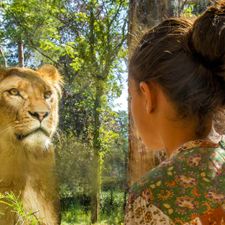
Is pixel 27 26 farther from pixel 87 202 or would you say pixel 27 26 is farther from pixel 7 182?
pixel 7 182

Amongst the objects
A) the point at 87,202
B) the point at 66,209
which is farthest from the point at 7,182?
the point at 87,202

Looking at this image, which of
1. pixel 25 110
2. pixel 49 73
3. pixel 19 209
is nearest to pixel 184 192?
pixel 19 209

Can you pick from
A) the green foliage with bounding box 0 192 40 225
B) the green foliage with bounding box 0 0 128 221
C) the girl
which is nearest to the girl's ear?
the girl

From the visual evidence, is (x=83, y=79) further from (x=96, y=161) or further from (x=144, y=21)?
(x=144, y=21)

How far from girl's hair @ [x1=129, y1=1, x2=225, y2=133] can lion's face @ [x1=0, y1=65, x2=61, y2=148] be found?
0.87 meters

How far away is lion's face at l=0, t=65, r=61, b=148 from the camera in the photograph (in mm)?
1261

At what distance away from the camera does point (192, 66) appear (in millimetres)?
412

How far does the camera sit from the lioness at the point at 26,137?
126 cm

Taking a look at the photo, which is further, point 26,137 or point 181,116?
point 26,137

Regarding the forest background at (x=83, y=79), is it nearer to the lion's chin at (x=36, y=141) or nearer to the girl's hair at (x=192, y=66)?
the lion's chin at (x=36, y=141)

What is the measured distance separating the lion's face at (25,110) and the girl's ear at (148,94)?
85cm

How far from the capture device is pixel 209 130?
422 millimetres

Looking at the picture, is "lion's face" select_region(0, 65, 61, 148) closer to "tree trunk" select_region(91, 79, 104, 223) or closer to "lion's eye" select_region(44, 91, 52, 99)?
"lion's eye" select_region(44, 91, 52, 99)

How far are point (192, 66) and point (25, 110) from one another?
35.3 inches
